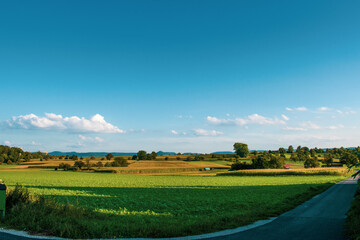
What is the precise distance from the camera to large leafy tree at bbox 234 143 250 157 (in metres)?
150

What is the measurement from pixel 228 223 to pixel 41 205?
931cm

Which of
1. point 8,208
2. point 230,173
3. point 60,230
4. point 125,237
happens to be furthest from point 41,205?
point 230,173

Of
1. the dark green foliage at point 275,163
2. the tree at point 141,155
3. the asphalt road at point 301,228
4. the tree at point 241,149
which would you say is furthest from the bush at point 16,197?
the tree at point 241,149

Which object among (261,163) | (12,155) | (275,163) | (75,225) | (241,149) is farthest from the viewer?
(241,149)

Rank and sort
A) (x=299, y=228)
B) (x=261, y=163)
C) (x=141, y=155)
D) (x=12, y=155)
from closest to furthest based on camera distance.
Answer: (x=299, y=228) < (x=261, y=163) < (x=12, y=155) < (x=141, y=155)

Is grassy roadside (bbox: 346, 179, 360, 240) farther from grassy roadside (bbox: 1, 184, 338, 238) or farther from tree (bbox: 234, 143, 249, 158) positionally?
tree (bbox: 234, 143, 249, 158)

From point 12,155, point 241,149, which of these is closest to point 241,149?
point 241,149

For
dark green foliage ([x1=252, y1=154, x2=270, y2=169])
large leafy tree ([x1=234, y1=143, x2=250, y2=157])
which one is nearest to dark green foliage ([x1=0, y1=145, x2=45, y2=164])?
dark green foliage ([x1=252, y1=154, x2=270, y2=169])

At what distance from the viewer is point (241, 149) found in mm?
150375

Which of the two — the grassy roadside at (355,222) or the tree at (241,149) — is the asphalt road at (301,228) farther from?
the tree at (241,149)

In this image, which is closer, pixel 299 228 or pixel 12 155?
pixel 299 228

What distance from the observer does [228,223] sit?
11.4 m

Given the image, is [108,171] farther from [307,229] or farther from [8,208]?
[307,229]

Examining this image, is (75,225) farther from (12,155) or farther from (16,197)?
(12,155)
